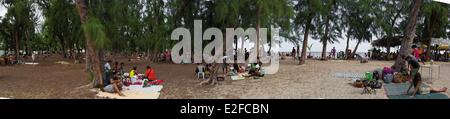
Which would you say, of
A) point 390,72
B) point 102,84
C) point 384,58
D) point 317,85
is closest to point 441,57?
point 384,58

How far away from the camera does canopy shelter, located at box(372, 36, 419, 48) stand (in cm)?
3762

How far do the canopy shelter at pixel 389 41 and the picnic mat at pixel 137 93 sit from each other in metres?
30.9

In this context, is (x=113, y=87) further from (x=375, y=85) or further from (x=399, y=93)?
(x=399, y=93)

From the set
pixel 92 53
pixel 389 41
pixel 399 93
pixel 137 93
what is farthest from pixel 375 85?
pixel 389 41

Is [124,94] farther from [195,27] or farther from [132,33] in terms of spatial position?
[132,33]

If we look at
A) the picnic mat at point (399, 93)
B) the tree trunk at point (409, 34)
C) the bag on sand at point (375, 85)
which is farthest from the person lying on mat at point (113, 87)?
the tree trunk at point (409, 34)

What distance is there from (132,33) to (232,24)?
16647 millimetres

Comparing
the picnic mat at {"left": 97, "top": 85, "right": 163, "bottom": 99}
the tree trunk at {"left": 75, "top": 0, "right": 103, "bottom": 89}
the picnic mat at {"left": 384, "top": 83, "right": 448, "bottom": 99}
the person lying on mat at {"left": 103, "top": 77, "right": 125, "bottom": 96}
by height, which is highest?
the tree trunk at {"left": 75, "top": 0, "right": 103, "bottom": 89}

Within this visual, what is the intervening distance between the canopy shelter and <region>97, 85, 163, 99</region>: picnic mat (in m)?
30.9

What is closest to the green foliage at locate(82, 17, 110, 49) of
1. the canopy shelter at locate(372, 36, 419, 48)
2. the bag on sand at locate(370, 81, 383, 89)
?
the bag on sand at locate(370, 81, 383, 89)

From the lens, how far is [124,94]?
11414mm

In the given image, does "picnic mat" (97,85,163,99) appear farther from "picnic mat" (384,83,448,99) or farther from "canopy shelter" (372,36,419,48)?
"canopy shelter" (372,36,419,48)

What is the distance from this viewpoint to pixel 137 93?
11.9 meters

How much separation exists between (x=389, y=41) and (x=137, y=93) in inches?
1277
